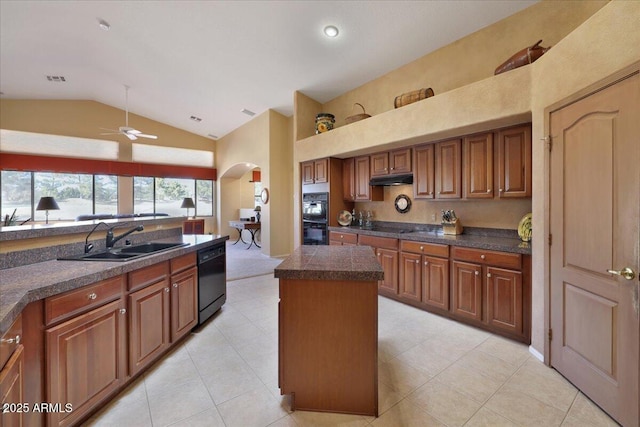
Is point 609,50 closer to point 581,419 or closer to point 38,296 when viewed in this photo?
point 581,419

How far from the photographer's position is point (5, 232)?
63.4 inches

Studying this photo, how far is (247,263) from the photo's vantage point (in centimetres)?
583

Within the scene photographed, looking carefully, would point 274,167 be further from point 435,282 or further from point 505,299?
point 505,299

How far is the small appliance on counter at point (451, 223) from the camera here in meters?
3.31

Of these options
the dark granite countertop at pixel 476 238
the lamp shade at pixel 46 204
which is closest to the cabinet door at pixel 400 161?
the dark granite countertop at pixel 476 238

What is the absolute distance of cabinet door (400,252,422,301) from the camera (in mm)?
3211

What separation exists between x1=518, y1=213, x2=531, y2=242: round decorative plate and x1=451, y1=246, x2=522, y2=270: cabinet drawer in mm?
384

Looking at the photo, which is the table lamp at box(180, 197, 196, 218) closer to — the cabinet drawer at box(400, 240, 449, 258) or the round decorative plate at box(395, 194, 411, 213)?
the round decorative plate at box(395, 194, 411, 213)

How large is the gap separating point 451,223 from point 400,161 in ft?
3.70

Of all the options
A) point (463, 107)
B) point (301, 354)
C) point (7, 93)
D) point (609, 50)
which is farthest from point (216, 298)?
point (7, 93)

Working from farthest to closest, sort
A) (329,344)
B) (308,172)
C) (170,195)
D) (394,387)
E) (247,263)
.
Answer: (170,195), (247,263), (308,172), (394,387), (329,344)

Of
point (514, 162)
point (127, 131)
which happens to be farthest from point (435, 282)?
point (127, 131)

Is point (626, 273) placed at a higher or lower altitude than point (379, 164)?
lower

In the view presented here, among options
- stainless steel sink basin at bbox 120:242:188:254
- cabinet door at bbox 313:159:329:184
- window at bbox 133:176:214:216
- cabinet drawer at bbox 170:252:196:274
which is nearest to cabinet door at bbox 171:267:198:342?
cabinet drawer at bbox 170:252:196:274
